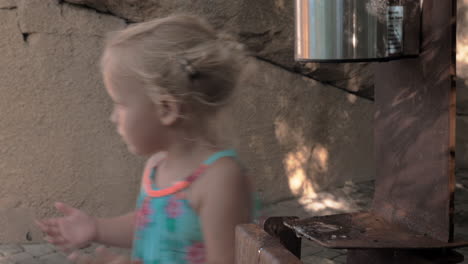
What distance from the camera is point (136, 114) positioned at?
60.2 inches

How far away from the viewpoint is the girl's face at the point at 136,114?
1.53 metres

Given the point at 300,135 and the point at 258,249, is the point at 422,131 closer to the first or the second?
the point at 258,249

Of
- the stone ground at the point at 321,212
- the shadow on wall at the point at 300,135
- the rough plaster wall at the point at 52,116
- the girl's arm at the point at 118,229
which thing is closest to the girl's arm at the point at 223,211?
the girl's arm at the point at 118,229

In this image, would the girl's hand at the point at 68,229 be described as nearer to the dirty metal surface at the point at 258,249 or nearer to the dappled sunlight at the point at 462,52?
the dirty metal surface at the point at 258,249

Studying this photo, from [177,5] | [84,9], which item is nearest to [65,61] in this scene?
[84,9]

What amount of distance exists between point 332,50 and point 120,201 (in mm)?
2637

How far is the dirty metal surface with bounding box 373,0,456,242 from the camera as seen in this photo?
86.4 inches

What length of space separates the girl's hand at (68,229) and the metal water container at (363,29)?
1180 mm

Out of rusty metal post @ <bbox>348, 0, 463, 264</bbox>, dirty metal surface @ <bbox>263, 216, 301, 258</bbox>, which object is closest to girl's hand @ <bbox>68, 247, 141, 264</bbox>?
dirty metal surface @ <bbox>263, 216, 301, 258</bbox>

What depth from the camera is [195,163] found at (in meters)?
1.56

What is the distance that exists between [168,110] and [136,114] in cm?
8

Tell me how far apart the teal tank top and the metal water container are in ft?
3.17

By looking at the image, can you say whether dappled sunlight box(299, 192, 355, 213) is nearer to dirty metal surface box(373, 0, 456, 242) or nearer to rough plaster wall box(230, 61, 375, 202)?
rough plaster wall box(230, 61, 375, 202)

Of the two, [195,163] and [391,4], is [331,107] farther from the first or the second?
[195,163]
